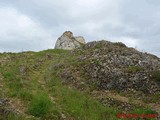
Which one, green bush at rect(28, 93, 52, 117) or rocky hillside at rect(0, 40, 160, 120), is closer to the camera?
green bush at rect(28, 93, 52, 117)

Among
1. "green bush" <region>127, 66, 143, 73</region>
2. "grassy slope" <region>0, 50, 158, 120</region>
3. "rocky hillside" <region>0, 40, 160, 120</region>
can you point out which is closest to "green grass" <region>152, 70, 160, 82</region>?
"rocky hillside" <region>0, 40, 160, 120</region>

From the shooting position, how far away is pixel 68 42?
66.1 meters

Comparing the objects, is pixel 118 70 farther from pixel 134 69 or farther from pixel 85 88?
pixel 85 88

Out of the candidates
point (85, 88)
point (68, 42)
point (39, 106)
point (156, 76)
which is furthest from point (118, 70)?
point (68, 42)

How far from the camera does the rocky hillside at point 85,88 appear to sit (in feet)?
64.8

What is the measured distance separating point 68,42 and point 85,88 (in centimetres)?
4085

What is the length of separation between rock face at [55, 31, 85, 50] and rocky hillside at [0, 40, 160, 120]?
1159 inches

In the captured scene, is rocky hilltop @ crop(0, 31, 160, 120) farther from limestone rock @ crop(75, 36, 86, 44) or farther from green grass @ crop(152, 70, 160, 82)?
limestone rock @ crop(75, 36, 86, 44)

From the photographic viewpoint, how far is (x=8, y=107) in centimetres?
1909

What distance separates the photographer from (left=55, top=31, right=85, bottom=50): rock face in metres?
65.2

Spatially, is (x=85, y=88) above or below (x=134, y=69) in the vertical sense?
below

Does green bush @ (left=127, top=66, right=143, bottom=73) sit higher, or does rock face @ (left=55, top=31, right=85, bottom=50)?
rock face @ (left=55, top=31, right=85, bottom=50)

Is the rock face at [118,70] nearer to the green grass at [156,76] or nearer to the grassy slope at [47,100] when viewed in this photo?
the green grass at [156,76]

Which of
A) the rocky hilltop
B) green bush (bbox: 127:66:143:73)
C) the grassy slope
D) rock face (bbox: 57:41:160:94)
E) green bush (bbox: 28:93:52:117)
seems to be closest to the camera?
green bush (bbox: 28:93:52:117)
